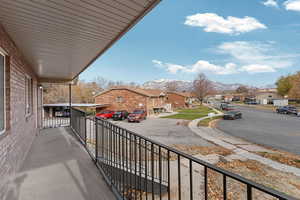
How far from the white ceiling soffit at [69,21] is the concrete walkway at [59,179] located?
231 centimetres

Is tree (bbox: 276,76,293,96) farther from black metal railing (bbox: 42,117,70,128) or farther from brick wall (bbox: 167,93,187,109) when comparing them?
black metal railing (bbox: 42,117,70,128)

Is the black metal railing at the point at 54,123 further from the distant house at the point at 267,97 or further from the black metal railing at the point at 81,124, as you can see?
the distant house at the point at 267,97

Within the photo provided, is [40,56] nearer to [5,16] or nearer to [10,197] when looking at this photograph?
[5,16]

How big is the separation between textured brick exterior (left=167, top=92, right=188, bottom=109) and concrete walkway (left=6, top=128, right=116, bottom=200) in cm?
3077

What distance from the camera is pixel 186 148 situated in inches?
283

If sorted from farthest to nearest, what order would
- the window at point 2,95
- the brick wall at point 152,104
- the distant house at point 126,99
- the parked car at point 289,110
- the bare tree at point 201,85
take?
the bare tree at point 201,85 → the parked car at point 289,110 → the brick wall at point 152,104 → the distant house at point 126,99 → the window at point 2,95

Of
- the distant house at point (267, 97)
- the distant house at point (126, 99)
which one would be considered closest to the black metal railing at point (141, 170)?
the distant house at point (126, 99)

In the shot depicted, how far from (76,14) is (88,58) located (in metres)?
2.12

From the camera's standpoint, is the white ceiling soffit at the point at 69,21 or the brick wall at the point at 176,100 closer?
the white ceiling soffit at the point at 69,21

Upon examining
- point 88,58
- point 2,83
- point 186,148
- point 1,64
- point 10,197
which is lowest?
point 186,148

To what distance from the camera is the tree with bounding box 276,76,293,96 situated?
112ft

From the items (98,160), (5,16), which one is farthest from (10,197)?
(5,16)

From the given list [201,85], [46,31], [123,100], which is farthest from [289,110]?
[46,31]

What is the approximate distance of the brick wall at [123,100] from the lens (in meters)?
20.3
